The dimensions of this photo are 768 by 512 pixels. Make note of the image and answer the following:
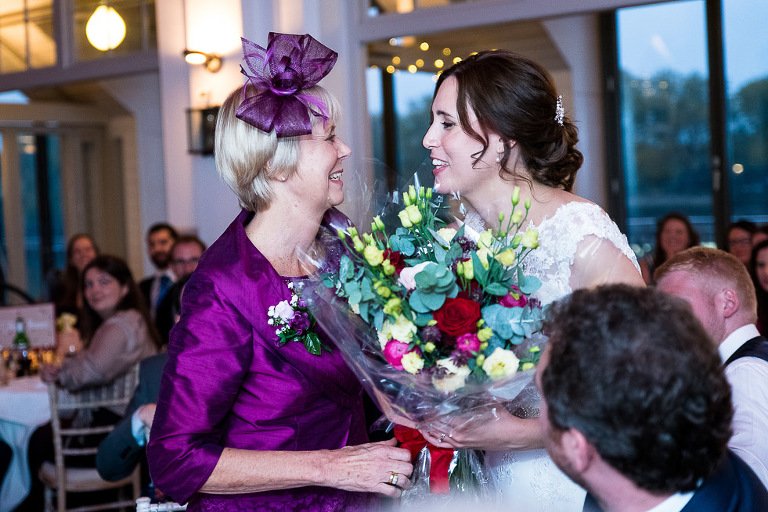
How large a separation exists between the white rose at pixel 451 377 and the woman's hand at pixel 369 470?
0.24 meters

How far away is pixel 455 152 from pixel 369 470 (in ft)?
2.48

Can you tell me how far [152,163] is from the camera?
32.8 ft

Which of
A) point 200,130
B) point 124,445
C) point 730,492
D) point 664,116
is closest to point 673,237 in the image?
point 664,116

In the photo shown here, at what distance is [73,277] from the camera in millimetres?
7789

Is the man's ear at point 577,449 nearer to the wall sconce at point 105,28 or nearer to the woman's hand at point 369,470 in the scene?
the woman's hand at point 369,470

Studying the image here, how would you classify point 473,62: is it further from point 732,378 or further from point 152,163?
point 152,163

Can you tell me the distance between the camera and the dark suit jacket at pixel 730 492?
4.53ft

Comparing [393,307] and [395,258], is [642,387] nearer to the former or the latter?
[393,307]

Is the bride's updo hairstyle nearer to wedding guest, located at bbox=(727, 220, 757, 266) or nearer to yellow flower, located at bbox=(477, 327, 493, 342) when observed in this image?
yellow flower, located at bbox=(477, 327, 493, 342)

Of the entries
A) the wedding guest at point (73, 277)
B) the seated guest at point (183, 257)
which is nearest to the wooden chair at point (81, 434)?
the seated guest at point (183, 257)

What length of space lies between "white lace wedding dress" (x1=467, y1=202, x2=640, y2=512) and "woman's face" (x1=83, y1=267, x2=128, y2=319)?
12.0ft

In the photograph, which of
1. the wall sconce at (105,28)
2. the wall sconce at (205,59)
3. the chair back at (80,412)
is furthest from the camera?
the wall sconce at (105,28)

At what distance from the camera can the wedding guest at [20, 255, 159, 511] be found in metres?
4.90

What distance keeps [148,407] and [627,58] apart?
7284 millimetres
